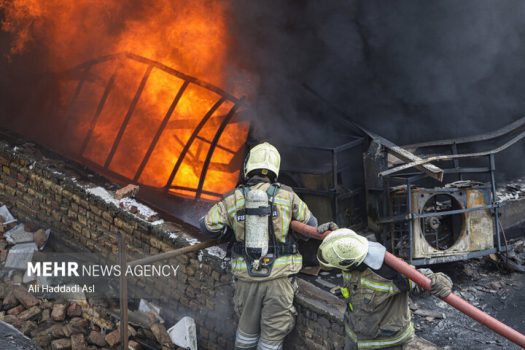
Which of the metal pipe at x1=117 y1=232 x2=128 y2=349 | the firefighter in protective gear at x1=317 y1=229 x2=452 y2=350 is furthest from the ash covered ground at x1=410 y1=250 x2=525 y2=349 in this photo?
the metal pipe at x1=117 y1=232 x2=128 y2=349

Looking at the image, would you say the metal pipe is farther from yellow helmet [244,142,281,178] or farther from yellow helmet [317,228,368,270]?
yellow helmet [317,228,368,270]

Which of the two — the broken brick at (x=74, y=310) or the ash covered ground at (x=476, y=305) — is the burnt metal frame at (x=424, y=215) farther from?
the broken brick at (x=74, y=310)

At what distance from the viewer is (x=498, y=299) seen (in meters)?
6.23

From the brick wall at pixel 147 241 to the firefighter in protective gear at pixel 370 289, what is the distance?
2.14ft

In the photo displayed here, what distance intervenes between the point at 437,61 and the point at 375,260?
18.1 feet

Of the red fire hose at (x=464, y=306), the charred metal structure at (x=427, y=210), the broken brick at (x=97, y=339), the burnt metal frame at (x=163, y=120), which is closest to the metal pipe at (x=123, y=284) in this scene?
the broken brick at (x=97, y=339)

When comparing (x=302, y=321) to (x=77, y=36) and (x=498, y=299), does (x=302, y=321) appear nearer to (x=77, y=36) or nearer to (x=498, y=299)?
(x=498, y=299)

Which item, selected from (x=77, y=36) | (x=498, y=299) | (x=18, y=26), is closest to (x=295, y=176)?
(x=498, y=299)

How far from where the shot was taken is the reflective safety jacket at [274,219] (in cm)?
473

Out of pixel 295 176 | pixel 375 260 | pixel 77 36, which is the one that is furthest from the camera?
pixel 77 36

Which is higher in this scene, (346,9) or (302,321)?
(346,9)

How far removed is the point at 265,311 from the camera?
489 centimetres

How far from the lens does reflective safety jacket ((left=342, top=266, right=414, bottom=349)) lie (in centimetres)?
391

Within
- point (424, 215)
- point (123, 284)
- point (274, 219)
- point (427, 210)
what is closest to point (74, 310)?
point (123, 284)
